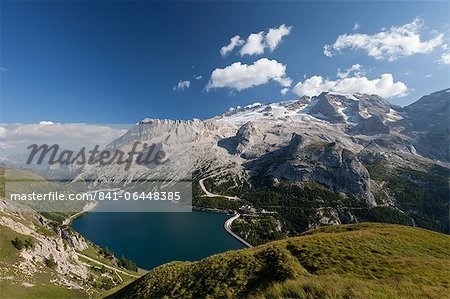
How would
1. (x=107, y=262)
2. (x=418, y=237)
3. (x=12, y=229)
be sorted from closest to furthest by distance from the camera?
(x=418, y=237) < (x=12, y=229) < (x=107, y=262)

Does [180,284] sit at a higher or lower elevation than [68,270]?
higher

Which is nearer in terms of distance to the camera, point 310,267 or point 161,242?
point 310,267

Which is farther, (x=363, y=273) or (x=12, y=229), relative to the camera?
(x=12, y=229)

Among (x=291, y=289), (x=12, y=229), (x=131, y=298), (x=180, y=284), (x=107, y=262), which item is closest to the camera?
(x=291, y=289)

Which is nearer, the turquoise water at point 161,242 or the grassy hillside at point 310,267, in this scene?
the grassy hillside at point 310,267

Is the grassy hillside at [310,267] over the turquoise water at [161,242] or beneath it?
over

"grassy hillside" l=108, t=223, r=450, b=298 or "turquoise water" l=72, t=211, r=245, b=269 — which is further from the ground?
"grassy hillside" l=108, t=223, r=450, b=298

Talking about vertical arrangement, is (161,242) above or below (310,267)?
below

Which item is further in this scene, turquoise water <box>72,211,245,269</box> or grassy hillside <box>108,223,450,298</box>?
turquoise water <box>72,211,245,269</box>

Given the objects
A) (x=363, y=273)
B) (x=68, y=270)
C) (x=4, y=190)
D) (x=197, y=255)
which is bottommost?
(x=197, y=255)

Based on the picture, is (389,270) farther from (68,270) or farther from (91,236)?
(91,236)

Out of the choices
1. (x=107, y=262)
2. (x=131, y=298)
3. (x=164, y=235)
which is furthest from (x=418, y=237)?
(x=164, y=235)
